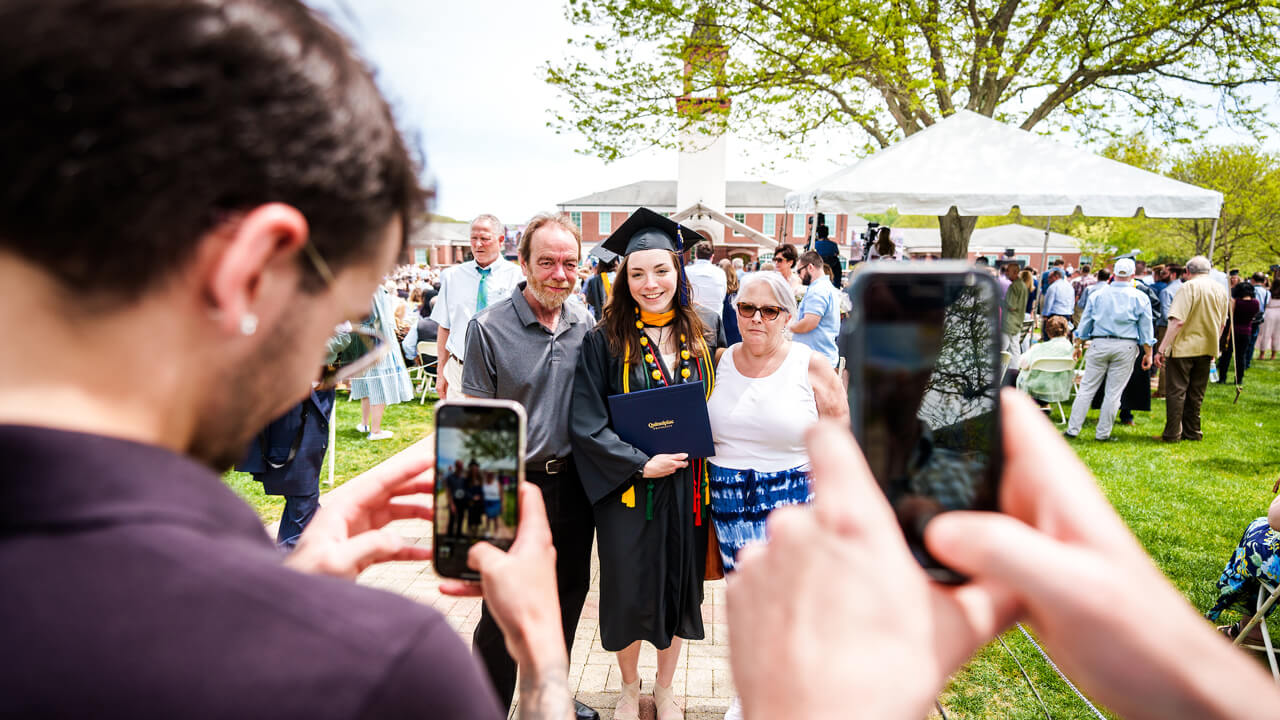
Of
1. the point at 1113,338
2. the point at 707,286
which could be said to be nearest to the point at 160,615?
the point at 707,286

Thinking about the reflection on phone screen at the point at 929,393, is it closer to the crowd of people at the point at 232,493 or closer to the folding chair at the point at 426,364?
the crowd of people at the point at 232,493

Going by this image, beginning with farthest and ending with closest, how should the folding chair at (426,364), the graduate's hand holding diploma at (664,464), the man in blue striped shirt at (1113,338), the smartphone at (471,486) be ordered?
the folding chair at (426,364)
the man in blue striped shirt at (1113,338)
the graduate's hand holding diploma at (664,464)
the smartphone at (471,486)

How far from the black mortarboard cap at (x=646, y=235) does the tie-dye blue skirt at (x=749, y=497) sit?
3.76ft

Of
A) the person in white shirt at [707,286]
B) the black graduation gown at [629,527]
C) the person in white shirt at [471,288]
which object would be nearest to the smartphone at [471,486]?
the black graduation gown at [629,527]

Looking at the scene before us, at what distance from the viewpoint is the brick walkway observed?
3312mm

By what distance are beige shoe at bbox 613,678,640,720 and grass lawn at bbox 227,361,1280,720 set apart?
152 centimetres

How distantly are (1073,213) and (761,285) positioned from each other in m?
4.97

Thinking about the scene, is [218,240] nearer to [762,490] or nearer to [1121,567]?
[1121,567]

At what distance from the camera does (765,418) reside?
301 centimetres

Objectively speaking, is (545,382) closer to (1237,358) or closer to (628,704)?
(628,704)

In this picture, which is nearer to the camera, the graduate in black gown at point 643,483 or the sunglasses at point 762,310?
the graduate in black gown at point 643,483

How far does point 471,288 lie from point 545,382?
3.26 meters

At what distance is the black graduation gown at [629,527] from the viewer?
2.94 meters

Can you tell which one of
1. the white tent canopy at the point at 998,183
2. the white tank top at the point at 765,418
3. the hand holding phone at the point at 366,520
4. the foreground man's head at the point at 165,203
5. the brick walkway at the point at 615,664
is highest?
the white tent canopy at the point at 998,183
